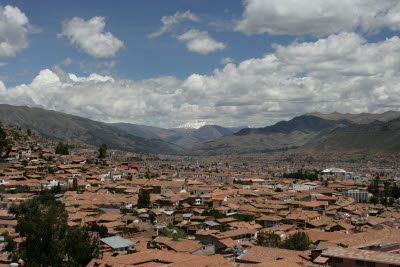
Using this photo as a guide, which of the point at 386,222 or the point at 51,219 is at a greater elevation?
the point at 51,219

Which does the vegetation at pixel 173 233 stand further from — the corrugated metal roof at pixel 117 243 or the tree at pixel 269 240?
the tree at pixel 269 240

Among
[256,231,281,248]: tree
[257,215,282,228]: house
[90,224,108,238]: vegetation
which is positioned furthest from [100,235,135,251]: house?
[257,215,282,228]: house

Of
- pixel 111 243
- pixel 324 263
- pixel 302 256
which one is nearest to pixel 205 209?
pixel 111 243

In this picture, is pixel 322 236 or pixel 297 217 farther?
pixel 297 217

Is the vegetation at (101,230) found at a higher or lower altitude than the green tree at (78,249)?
lower

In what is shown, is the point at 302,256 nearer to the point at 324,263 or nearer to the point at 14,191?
Answer: the point at 324,263

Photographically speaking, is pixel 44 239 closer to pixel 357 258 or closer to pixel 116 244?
pixel 116 244

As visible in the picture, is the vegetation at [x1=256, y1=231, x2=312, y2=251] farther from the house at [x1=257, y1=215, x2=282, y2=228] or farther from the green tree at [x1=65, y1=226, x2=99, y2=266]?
the green tree at [x1=65, y1=226, x2=99, y2=266]

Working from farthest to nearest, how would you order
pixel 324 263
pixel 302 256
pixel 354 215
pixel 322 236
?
pixel 354 215, pixel 322 236, pixel 302 256, pixel 324 263

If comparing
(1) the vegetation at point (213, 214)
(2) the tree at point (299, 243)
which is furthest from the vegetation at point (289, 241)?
(1) the vegetation at point (213, 214)
